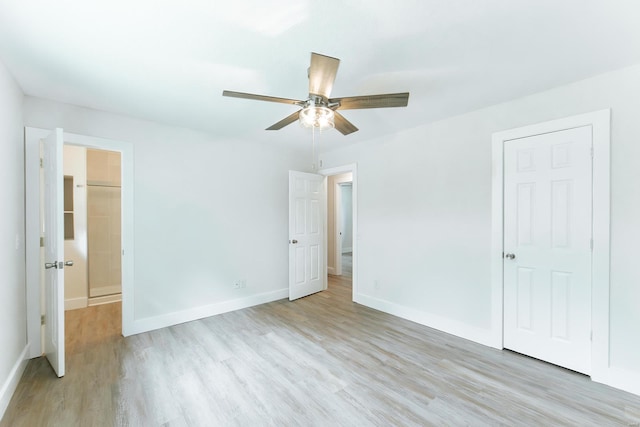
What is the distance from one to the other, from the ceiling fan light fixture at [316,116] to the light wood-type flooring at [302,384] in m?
2.02

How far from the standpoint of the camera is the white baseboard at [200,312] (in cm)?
308

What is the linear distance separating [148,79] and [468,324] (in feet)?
12.6

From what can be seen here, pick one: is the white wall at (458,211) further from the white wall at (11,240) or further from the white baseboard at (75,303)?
the white baseboard at (75,303)

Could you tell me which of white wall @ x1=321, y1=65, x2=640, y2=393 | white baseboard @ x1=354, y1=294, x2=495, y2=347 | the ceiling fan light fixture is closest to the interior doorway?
the ceiling fan light fixture

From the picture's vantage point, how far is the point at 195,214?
11.5 feet

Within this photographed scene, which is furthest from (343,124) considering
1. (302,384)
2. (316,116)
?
(302,384)

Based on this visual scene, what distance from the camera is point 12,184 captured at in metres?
2.17

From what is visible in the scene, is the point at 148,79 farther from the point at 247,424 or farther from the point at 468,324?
the point at 468,324

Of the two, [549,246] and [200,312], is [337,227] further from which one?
[549,246]

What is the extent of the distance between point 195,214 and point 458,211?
3.22 meters

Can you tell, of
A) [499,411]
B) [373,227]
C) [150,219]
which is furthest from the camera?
[373,227]

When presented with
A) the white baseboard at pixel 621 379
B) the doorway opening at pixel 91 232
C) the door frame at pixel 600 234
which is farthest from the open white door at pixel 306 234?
the white baseboard at pixel 621 379

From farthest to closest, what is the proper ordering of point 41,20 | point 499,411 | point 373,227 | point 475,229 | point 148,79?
1. point 373,227
2. point 475,229
3. point 148,79
4. point 499,411
5. point 41,20

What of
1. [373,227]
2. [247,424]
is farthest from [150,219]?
[373,227]
